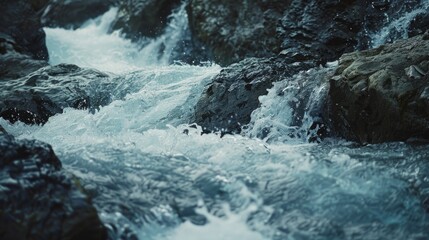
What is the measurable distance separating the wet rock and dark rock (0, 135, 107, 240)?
340 centimetres

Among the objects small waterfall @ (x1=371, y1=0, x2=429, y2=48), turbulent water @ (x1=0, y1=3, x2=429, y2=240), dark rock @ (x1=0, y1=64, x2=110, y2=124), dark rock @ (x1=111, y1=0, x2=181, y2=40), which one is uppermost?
small waterfall @ (x1=371, y1=0, x2=429, y2=48)

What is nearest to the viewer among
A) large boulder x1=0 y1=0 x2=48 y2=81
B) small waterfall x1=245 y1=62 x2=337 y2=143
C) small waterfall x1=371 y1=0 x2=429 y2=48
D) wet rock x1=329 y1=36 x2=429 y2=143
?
wet rock x1=329 y1=36 x2=429 y2=143

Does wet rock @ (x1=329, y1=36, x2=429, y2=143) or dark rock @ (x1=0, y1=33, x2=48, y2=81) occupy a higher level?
wet rock @ (x1=329, y1=36, x2=429, y2=143)

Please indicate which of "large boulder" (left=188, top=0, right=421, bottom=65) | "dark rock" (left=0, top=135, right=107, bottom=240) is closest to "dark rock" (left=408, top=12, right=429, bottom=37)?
"large boulder" (left=188, top=0, right=421, bottom=65)

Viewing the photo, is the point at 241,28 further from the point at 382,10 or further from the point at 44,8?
the point at 44,8

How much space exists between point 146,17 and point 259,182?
1001 centimetres

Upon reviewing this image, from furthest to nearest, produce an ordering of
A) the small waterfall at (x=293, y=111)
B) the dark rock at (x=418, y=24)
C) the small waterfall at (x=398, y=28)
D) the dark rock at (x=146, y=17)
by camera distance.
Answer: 1. the dark rock at (x=146, y=17)
2. the small waterfall at (x=398, y=28)
3. the dark rock at (x=418, y=24)
4. the small waterfall at (x=293, y=111)

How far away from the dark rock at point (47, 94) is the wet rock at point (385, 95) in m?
4.28

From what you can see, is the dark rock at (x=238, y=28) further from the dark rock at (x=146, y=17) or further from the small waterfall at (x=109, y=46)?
the dark rock at (x=146, y=17)

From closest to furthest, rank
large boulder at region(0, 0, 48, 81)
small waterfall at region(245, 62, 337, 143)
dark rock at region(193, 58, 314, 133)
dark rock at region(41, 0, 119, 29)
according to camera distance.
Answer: small waterfall at region(245, 62, 337, 143) < dark rock at region(193, 58, 314, 133) < large boulder at region(0, 0, 48, 81) < dark rock at region(41, 0, 119, 29)

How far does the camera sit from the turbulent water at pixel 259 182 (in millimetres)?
3807

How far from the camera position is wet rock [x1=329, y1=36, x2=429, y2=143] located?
540 cm

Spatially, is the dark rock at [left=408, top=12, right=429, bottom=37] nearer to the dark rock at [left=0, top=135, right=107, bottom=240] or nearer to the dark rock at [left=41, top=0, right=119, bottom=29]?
the dark rock at [left=0, top=135, right=107, bottom=240]

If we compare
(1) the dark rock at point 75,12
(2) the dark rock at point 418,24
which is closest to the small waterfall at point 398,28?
(2) the dark rock at point 418,24
